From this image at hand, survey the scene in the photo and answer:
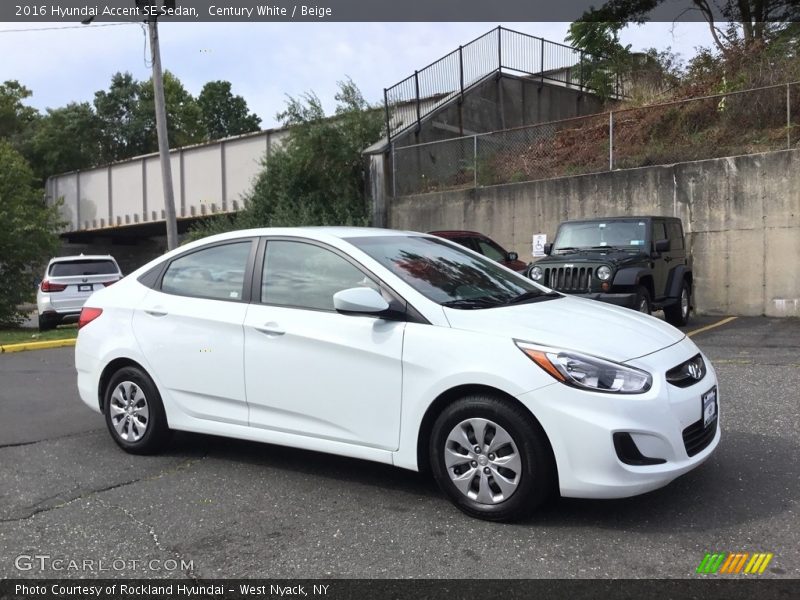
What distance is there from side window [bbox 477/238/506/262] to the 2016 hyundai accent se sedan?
782cm

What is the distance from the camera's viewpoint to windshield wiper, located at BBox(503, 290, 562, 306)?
463cm

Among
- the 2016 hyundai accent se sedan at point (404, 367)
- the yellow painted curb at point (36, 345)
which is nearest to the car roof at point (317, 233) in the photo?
the 2016 hyundai accent se sedan at point (404, 367)

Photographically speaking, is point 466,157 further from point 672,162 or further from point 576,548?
point 576,548

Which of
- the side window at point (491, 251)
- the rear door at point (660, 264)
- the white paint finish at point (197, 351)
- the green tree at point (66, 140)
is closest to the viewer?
the white paint finish at point (197, 351)

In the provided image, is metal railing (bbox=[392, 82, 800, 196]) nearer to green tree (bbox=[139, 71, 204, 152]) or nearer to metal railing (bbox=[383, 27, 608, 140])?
metal railing (bbox=[383, 27, 608, 140])

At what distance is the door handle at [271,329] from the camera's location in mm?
4586

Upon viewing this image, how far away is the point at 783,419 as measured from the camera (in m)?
5.75

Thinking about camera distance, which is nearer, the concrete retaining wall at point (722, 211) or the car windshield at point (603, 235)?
the car windshield at point (603, 235)

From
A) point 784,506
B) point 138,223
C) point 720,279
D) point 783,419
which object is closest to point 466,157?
point 720,279

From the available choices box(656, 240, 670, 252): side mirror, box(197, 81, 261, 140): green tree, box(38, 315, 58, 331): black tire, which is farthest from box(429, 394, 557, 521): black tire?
box(197, 81, 261, 140): green tree

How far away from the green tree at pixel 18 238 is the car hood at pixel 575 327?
49.4 ft

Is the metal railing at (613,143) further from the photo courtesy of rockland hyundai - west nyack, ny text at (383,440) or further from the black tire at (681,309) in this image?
the photo courtesy of rockland hyundai - west nyack, ny text at (383,440)

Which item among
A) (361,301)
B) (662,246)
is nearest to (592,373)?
(361,301)

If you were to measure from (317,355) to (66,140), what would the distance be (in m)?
48.1
